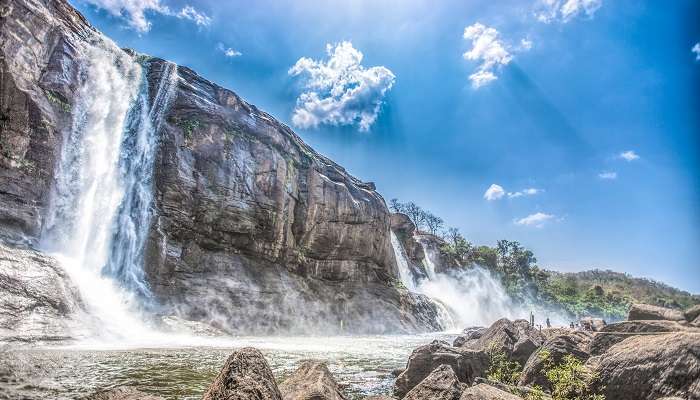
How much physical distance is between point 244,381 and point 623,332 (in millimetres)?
11597

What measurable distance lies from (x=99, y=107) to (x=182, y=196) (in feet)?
27.4

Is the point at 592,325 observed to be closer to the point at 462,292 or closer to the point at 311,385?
the point at 462,292

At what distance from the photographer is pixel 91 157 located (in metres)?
25.3

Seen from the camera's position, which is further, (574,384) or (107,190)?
(107,190)

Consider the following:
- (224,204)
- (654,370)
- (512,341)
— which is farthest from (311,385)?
(224,204)

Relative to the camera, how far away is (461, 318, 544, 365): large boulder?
11.5 metres

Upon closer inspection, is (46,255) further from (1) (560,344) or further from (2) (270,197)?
(1) (560,344)

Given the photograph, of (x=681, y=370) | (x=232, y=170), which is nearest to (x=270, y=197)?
(x=232, y=170)

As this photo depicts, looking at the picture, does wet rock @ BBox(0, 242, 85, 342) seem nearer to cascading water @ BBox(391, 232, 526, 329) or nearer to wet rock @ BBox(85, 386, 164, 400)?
wet rock @ BBox(85, 386, 164, 400)

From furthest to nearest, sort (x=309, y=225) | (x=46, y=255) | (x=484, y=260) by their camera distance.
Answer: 1. (x=484, y=260)
2. (x=309, y=225)
3. (x=46, y=255)

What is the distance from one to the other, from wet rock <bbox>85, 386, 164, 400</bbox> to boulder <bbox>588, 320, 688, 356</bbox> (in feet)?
33.0

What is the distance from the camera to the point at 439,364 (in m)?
10.1

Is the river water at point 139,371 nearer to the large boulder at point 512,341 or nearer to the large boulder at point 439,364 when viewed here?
the large boulder at point 439,364

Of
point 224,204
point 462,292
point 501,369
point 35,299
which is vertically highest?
point 224,204
